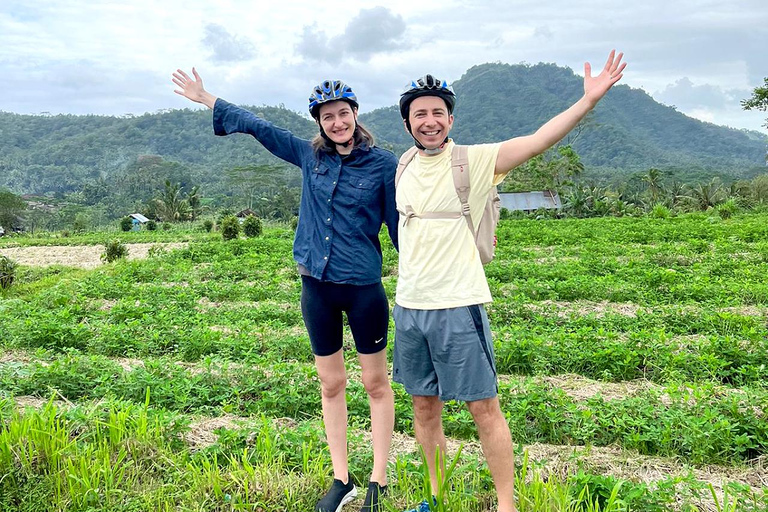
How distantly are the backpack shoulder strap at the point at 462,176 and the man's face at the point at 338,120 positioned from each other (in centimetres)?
52

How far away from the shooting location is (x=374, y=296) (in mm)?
2543

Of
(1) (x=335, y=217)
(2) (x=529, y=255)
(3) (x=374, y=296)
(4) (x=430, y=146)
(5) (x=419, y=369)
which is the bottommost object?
(2) (x=529, y=255)

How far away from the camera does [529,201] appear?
3075cm

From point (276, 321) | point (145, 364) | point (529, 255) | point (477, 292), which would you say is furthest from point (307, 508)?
point (529, 255)

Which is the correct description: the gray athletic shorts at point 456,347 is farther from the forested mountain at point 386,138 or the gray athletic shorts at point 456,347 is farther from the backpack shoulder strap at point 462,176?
the forested mountain at point 386,138

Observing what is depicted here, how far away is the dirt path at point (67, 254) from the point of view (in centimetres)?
1636

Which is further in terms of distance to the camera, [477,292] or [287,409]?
[287,409]

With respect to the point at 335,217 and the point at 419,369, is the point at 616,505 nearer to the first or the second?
the point at 419,369

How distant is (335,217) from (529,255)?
10.1m

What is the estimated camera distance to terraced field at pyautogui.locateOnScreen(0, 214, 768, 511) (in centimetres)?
272

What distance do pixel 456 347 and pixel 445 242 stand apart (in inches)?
16.5

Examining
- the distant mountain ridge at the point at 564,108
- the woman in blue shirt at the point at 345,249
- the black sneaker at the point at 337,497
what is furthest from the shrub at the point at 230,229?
the distant mountain ridge at the point at 564,108

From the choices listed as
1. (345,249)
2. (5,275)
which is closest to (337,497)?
(345,249)

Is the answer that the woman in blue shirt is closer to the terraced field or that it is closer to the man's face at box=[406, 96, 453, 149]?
the man's face at box=[406, 96, 453, 149]
